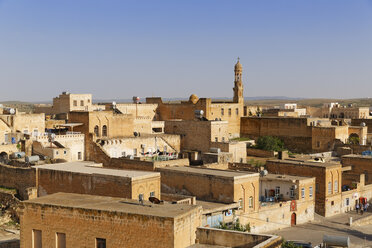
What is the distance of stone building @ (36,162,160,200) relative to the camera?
1044 inches

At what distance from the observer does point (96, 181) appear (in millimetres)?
27828

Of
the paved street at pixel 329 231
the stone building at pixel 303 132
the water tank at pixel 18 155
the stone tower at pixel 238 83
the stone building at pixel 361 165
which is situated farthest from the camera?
the stone tower at pixel 238 83

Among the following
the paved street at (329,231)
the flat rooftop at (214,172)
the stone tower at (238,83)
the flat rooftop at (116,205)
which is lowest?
the paved street at (329,231)

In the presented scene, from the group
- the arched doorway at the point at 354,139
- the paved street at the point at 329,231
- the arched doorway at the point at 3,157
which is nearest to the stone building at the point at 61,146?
the arched doorway at the point at 3,157

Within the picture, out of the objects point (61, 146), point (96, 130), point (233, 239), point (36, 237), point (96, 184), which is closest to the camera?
point (233, 239)

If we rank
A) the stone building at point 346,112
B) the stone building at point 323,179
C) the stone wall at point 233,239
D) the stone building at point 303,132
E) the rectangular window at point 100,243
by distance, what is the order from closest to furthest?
the stone wall at point 233,239
the rectangular window at point 100,243
the stone building at point 323,179
the stone building at point 303,132
the stone building at point 346,112

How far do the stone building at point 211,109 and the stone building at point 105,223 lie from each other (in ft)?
119

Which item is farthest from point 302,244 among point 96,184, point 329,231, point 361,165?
point 361,165

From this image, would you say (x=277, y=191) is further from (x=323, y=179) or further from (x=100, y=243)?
(x=100, y=243)

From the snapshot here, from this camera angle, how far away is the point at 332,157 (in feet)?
150

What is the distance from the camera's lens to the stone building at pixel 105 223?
52.2ft

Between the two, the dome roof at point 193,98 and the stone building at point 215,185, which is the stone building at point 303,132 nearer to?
the dome roof at point 193,98

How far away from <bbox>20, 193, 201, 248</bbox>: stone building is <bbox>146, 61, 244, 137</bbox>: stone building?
36.2 metres

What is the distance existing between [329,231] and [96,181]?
45.3 feet
